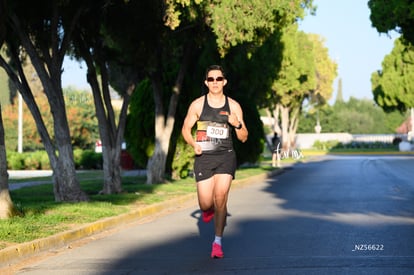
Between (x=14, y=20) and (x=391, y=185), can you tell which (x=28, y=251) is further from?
(x=391, y=185)


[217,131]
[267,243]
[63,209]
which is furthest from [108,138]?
[217,131]

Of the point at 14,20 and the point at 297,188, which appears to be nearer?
the point at 14,20

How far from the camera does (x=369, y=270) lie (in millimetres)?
8547

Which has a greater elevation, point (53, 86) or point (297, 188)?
point (53, 86)

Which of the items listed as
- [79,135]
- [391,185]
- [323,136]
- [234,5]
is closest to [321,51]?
[323,136]

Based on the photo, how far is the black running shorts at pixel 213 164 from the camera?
32.2ft

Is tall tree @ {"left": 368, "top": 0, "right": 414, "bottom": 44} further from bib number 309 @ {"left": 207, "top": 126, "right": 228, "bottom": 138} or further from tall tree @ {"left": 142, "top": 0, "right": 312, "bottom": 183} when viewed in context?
bib number 309 @ {"left": 207, "top": 126, "right": 228, "bottom": 138}

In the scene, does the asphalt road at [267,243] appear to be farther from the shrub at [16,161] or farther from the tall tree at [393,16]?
the shrub at [16,161]

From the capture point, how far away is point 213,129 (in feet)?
31.8

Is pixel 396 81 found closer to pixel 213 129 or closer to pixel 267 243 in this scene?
pixel 267 243

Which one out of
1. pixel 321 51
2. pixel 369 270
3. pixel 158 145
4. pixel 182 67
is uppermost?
pixel 321 51

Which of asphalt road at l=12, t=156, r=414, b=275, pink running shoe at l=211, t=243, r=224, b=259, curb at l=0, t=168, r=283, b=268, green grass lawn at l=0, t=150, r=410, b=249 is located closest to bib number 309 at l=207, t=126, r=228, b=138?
pink running shoe at l=211, t=243, r=224, b=259

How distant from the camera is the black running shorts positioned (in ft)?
32.2

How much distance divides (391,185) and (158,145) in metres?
6.94
